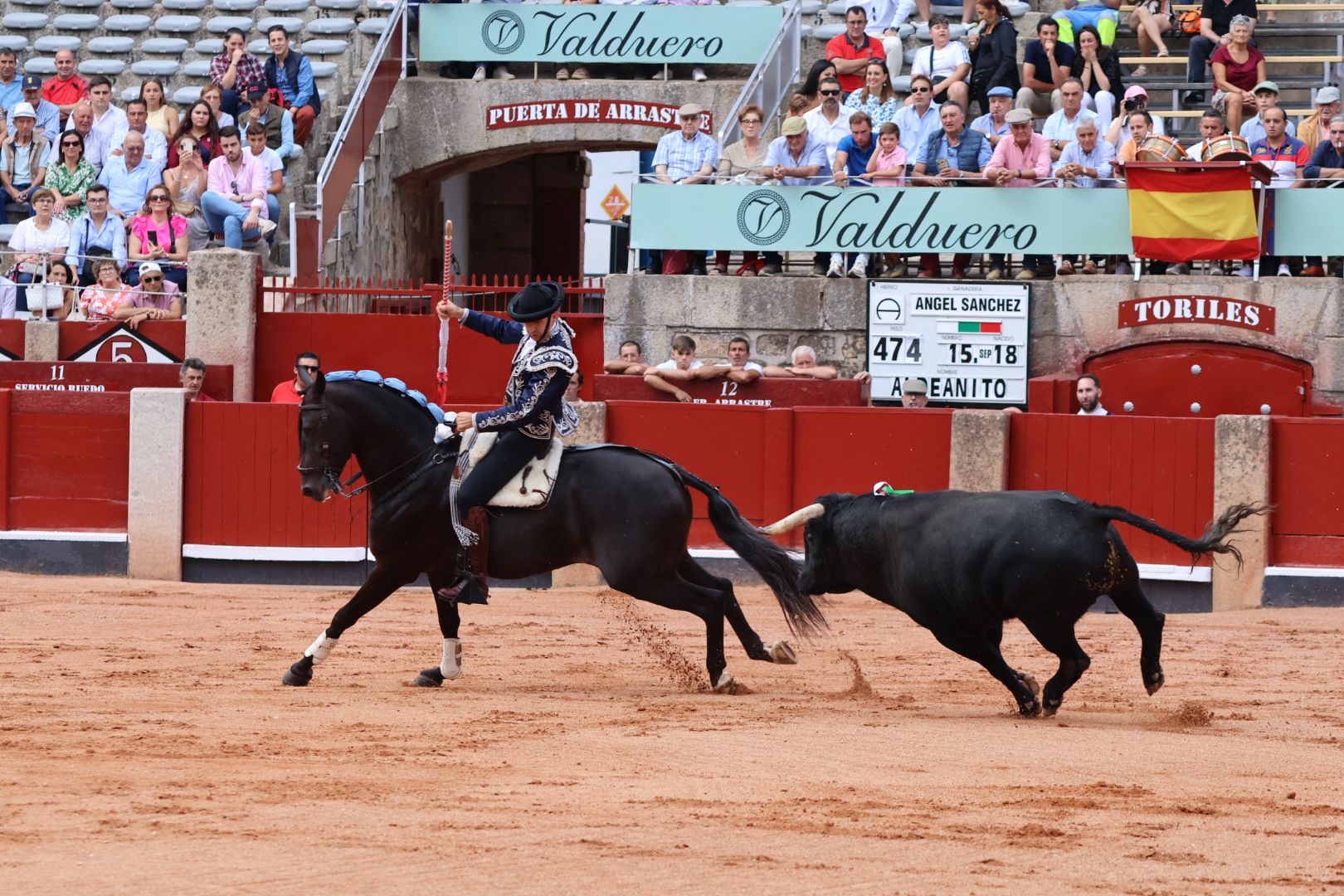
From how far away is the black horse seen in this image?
8.56m

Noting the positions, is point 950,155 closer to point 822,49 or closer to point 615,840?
point 822,49

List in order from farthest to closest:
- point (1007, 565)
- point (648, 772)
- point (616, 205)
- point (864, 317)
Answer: point (616, 205), point (864, 317), point (1007, 565), point (648, 772)

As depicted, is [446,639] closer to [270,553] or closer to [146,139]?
[270,553]

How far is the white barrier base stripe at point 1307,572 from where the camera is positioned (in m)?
12.3

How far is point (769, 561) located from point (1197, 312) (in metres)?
6.30

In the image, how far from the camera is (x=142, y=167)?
16.2m

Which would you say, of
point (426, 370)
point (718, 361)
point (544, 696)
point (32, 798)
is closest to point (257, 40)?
point (426, 370)

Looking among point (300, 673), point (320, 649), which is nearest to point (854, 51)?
point (320, 649)

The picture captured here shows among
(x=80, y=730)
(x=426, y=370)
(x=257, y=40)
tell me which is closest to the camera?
(x=80, y=730)

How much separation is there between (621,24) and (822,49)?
1.83 metres

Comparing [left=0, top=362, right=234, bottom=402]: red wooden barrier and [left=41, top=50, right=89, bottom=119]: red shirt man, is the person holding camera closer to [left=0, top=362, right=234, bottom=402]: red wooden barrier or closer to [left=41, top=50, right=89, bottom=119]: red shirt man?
[left=0, top=362, right=234, bottom=402]: red wooden barrier

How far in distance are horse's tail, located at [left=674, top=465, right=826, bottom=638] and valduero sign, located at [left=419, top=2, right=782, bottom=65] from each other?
938 cm

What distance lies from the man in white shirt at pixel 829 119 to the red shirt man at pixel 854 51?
897 millimetres

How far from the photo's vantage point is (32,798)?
5785 mm
